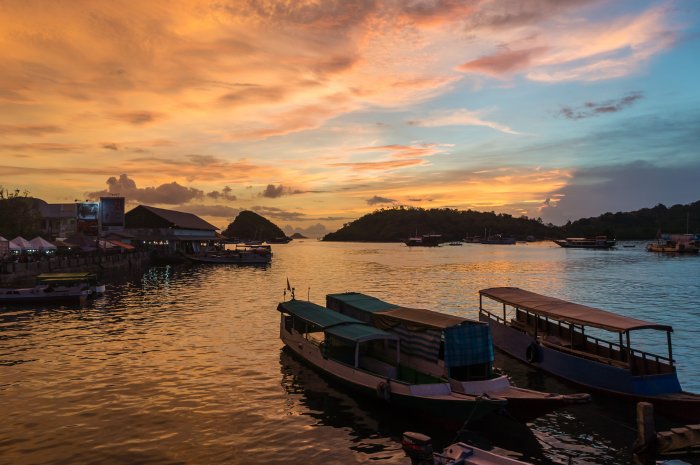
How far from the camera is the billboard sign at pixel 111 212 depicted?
4161 inches

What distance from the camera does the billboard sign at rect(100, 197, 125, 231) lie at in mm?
105688

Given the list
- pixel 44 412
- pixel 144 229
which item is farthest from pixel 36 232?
pixel 44 412

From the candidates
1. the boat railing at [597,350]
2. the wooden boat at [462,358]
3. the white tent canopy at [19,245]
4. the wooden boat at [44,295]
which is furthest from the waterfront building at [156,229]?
the wooden boat at [462,358]

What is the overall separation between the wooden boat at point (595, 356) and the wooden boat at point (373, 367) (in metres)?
7.67

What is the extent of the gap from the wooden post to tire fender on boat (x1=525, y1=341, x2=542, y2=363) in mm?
9705

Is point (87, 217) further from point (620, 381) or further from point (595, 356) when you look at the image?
point (620, 381)

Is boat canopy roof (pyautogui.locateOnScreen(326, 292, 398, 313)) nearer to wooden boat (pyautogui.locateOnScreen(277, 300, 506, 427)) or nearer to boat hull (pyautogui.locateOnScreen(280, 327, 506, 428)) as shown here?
wooden boat (pyautogui.locateOnScreen(277, 300, 506, 427))

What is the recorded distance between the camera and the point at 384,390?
65.6ft

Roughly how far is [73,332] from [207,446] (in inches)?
963

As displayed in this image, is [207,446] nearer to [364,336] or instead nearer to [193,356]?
[364,336]

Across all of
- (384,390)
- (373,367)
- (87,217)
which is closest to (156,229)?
(87,217)

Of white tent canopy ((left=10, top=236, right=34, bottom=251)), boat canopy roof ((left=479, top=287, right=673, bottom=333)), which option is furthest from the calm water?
white tent canopy ((left=10, top=236, right=34, bottom=251))

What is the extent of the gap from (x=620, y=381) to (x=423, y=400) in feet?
32.5

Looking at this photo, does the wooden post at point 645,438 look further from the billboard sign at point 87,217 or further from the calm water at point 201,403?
the billboard sign at point 87,217
